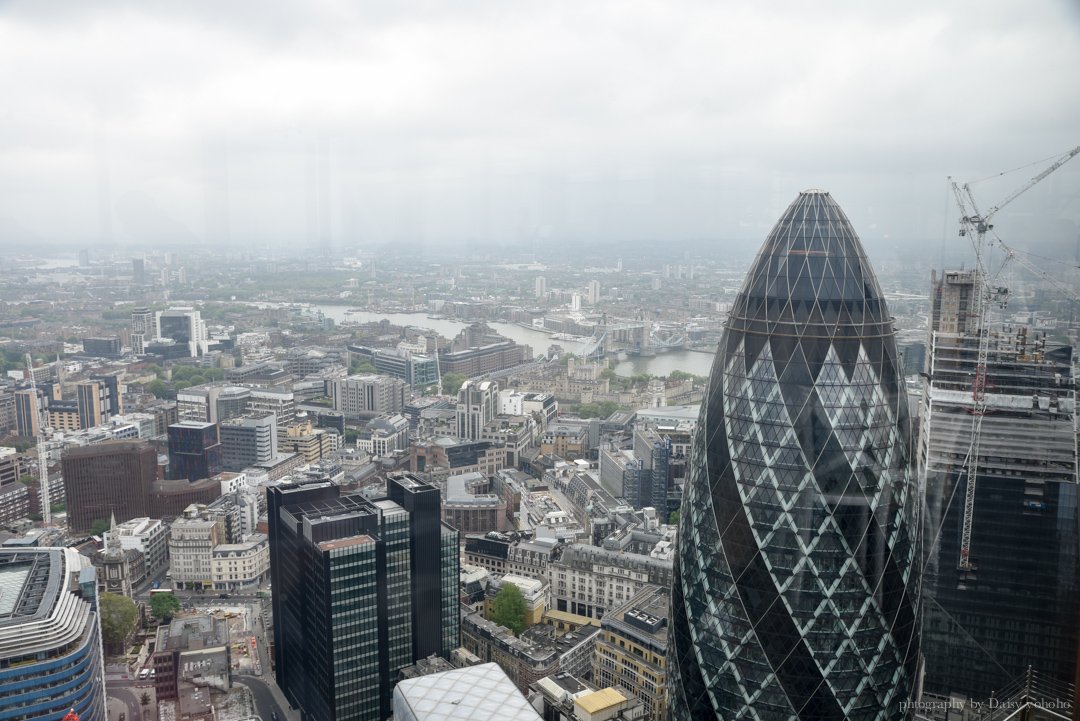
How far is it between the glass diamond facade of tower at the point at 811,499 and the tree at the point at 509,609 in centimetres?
512

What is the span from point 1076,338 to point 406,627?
5668 millimetres

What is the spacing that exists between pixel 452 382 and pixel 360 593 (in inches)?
626

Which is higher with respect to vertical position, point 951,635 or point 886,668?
point 886,668

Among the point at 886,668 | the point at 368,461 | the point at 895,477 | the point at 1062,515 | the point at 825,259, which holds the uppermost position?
the point at 825,259

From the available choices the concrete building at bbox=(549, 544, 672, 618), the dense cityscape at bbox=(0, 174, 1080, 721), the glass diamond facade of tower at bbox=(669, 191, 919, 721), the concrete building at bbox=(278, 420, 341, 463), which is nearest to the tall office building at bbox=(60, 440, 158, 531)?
the dense cityscape at bbox=(0, 174, 1080, 721)

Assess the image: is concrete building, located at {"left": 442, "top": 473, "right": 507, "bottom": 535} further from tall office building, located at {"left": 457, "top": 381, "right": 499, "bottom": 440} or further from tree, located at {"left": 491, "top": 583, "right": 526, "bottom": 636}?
tall office building, located at {"left": 457, "top": 381, "right": 499, "bottom": 440}

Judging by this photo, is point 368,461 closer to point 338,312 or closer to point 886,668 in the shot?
point 886,668

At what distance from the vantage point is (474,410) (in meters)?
17.7

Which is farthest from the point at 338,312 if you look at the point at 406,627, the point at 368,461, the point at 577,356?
the point at 406,627

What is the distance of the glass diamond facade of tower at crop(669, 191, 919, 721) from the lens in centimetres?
450

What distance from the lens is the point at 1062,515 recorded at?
6074 mm

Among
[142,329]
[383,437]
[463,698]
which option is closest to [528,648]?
[463,698]

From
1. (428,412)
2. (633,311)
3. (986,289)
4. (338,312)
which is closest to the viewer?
(986,289)

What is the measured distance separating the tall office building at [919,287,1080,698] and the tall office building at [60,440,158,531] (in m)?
11.4
